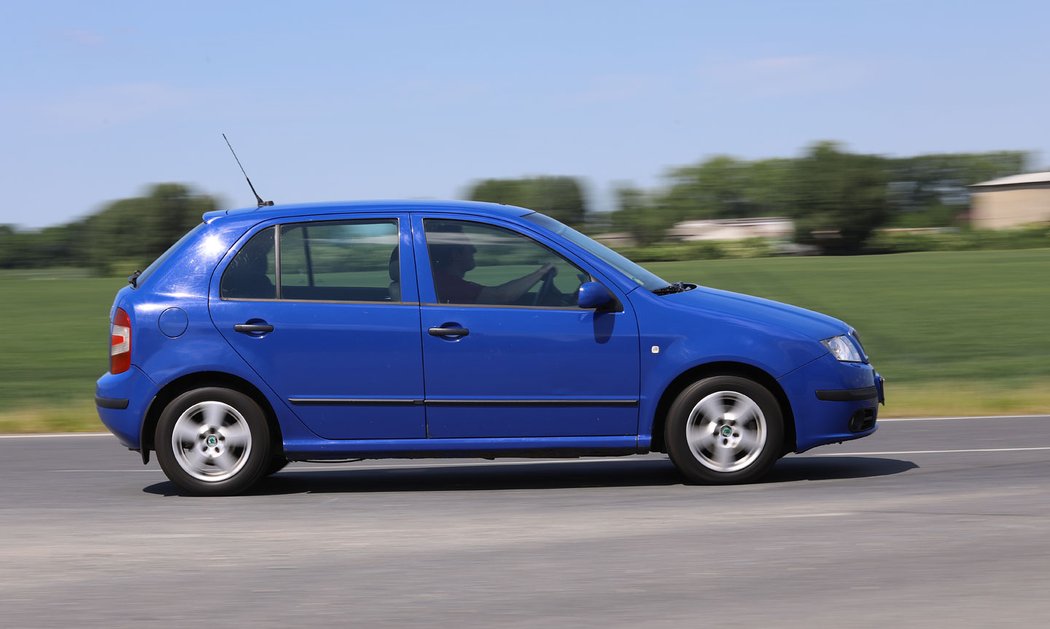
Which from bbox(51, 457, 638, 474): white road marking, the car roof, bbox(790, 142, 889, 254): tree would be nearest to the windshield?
the car roof

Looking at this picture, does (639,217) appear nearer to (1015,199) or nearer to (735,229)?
(735,229)

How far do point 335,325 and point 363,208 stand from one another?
0.73 m

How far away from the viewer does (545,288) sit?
8.02 meters

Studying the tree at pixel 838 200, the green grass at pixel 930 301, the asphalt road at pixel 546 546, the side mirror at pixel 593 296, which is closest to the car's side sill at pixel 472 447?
the asphalt road at pixel 546 546

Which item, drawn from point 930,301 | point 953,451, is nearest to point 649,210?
point 930,301

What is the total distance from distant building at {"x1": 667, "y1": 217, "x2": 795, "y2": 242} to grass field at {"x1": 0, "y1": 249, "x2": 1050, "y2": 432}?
11.1 metres

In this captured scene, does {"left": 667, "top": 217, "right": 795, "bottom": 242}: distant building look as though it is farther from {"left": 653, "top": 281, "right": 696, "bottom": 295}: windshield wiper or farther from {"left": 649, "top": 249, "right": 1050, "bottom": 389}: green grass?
{"left": 653, "top": 281, "right": 696, "bottom": 295}: windshield wiper

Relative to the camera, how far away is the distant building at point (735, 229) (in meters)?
85.1

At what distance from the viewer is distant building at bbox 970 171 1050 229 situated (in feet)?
319

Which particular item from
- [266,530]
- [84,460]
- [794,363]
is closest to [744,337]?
[794,363]

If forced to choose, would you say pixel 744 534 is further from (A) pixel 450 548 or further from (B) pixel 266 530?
(B) pixel 266 530

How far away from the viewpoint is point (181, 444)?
26.6 ft

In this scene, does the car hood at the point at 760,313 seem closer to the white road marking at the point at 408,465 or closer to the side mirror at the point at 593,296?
the side mirror at the point at 593,296

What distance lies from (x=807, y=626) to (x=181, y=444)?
14.3 ft
